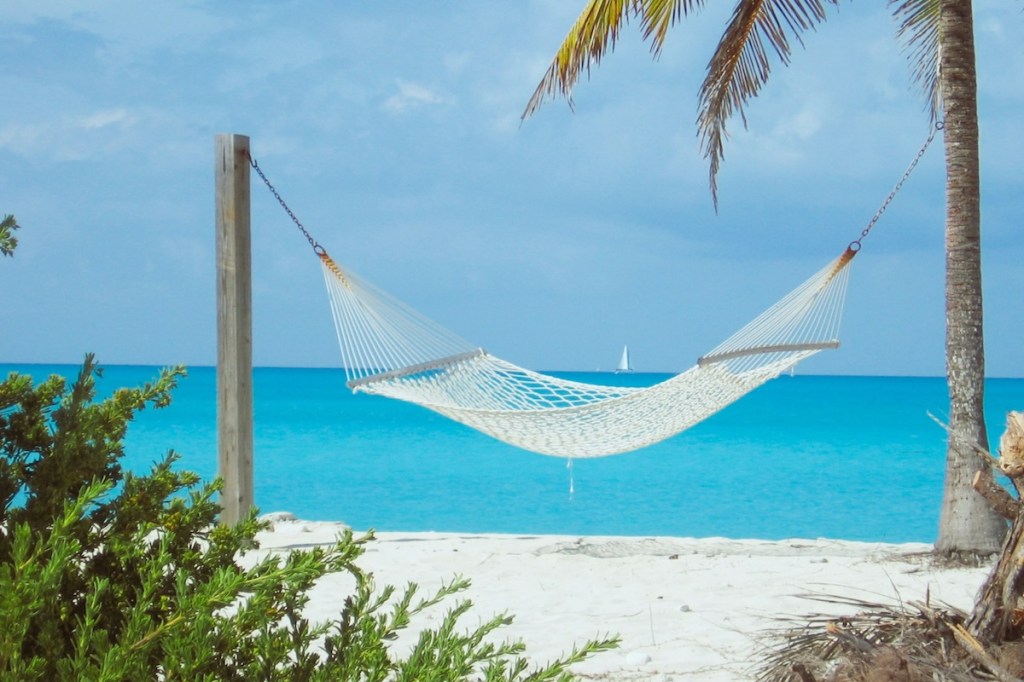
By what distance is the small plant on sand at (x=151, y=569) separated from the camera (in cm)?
88

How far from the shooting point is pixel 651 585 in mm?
3361

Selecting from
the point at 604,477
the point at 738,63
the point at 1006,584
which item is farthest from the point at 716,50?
the point at 604,477

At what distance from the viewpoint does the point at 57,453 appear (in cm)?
98

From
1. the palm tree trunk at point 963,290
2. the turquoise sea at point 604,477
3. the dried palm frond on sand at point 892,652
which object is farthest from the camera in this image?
the turquoise sea at point 604,477

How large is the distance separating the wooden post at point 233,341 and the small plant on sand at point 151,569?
2.72m

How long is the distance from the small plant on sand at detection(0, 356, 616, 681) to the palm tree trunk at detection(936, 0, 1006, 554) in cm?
290

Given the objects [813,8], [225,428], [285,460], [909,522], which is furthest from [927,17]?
[285,460]

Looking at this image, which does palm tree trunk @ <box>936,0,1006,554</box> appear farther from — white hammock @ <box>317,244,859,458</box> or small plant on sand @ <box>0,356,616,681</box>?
small plant on sand @ <box>0,356,616,681</box>

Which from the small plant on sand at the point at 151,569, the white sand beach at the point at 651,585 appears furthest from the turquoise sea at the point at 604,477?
the small plant on sand at the point at 151,569

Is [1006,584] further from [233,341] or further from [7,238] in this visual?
[233,341]

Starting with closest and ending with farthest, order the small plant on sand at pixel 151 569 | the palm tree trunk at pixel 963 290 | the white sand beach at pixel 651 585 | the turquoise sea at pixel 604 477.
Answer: the small plant on sand at pixel 151 569
the white sand beach at pixel 651 585
the palm tree trunk at pixel 963 290
the turquoise sea at pixel 604 477

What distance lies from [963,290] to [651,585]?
4.60 ft

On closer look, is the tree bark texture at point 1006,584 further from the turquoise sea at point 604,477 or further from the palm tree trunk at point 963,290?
the turquoise sea at point 604,477

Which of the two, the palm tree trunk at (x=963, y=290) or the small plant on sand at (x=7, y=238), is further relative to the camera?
the palm tree trunk at (x=963, y=290)
